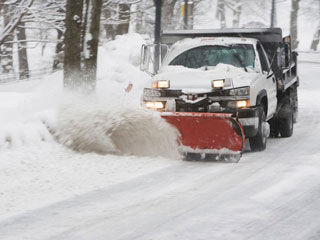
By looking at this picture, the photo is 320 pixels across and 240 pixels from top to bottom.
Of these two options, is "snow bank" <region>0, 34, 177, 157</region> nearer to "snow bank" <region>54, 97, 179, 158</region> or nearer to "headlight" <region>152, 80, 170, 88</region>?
"snow bank" <region>54, 97, 179, 158</region>

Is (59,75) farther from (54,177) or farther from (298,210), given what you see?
(298,210)

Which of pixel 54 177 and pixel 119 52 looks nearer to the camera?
pixel 54 177

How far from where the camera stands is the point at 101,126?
909cm

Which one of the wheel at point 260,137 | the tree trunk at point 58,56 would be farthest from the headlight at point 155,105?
the tree trunk at point 58,56

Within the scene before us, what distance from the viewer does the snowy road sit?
17.7 feet

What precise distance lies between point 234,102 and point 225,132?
53 cm

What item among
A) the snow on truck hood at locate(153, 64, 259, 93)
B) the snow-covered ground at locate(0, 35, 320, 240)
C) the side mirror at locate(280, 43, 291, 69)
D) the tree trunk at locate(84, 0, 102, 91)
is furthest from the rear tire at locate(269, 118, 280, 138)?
the tree trunk at locate(84, 0, 102, 91)

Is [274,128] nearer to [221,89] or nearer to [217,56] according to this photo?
[217,56]

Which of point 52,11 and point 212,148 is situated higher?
point 52,11

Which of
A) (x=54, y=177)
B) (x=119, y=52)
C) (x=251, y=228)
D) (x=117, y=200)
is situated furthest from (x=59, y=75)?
(x=251, y=228)

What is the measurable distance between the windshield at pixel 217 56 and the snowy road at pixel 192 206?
→ 1.85 m

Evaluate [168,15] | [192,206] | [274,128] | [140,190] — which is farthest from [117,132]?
[168,15]

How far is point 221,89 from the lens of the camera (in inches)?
348

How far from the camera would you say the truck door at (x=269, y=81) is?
395 inches
